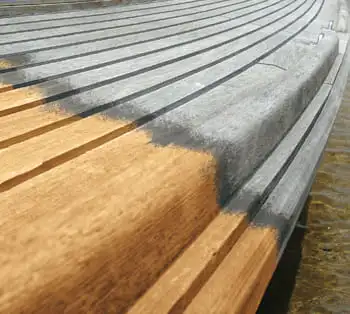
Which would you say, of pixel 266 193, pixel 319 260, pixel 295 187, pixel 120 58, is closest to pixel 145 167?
pixel 266 193

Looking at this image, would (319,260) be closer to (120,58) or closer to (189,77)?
(189,77)

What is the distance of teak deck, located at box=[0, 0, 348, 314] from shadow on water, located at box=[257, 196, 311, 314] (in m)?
0.88

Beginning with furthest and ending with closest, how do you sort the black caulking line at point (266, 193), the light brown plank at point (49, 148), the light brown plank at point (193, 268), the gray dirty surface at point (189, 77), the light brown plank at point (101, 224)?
the gray dirty surface at point (189, 77)
the black caulking line at point (266, 193)
the light brown plank at point (49, 148)
the light brown plank at point (193, 268)
the light brown plank at point (101, 224)

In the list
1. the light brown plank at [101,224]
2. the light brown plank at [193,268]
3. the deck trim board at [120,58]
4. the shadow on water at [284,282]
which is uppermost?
the deck trim board at [120,58]

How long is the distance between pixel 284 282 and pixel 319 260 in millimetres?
355

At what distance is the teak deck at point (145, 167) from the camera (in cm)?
88

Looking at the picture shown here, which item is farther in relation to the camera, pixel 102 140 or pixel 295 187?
pixel 295 187

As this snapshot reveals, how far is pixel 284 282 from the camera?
2.65m

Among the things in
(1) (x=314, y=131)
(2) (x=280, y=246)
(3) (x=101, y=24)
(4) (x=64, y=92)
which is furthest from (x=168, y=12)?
(2) (x=280, y=246)

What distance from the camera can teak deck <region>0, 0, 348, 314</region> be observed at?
88 centimetres

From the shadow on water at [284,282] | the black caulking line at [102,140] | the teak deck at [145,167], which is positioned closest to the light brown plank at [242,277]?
the teak deck at [145,167]

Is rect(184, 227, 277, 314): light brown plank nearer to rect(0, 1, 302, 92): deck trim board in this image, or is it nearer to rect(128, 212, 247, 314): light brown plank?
rect(128, 212, 247, 314): light brown plank

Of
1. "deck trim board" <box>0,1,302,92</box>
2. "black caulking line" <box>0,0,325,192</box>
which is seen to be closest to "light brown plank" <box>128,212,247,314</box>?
"black caulking line" <box>0,0,325,192</box>

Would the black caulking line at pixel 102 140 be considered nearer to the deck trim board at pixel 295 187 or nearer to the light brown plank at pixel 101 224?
the light brown plank at pixel 101 224
